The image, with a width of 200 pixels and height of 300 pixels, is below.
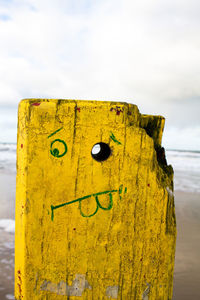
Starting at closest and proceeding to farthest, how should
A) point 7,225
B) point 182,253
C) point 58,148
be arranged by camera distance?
point 58,148, point 182,253, point 7,225

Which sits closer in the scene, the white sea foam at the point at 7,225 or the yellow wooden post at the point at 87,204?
the yellow wooden post at the point at 87,204

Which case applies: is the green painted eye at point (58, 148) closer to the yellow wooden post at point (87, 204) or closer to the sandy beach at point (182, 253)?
the yellow wooden post at point (87, 204)

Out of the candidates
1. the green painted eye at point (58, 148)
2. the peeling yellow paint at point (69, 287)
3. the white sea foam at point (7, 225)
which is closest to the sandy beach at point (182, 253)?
the white sea foam at point (7, 225)

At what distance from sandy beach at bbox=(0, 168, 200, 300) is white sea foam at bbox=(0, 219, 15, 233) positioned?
9cm

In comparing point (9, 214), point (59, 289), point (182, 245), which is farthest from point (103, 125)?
point (9, 214)

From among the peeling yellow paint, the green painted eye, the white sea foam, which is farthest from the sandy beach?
the green painted eye

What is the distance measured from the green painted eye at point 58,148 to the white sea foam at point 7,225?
131 inches

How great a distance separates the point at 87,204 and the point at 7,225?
11.7ft

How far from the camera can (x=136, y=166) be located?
918mm

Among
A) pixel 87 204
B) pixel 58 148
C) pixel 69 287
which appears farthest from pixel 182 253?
pixel 58 148

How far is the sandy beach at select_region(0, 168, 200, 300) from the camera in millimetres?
2406

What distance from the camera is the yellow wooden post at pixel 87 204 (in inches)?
34.9

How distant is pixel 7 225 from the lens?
3971mm

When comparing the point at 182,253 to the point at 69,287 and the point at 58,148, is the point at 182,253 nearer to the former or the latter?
the point at 69,287
